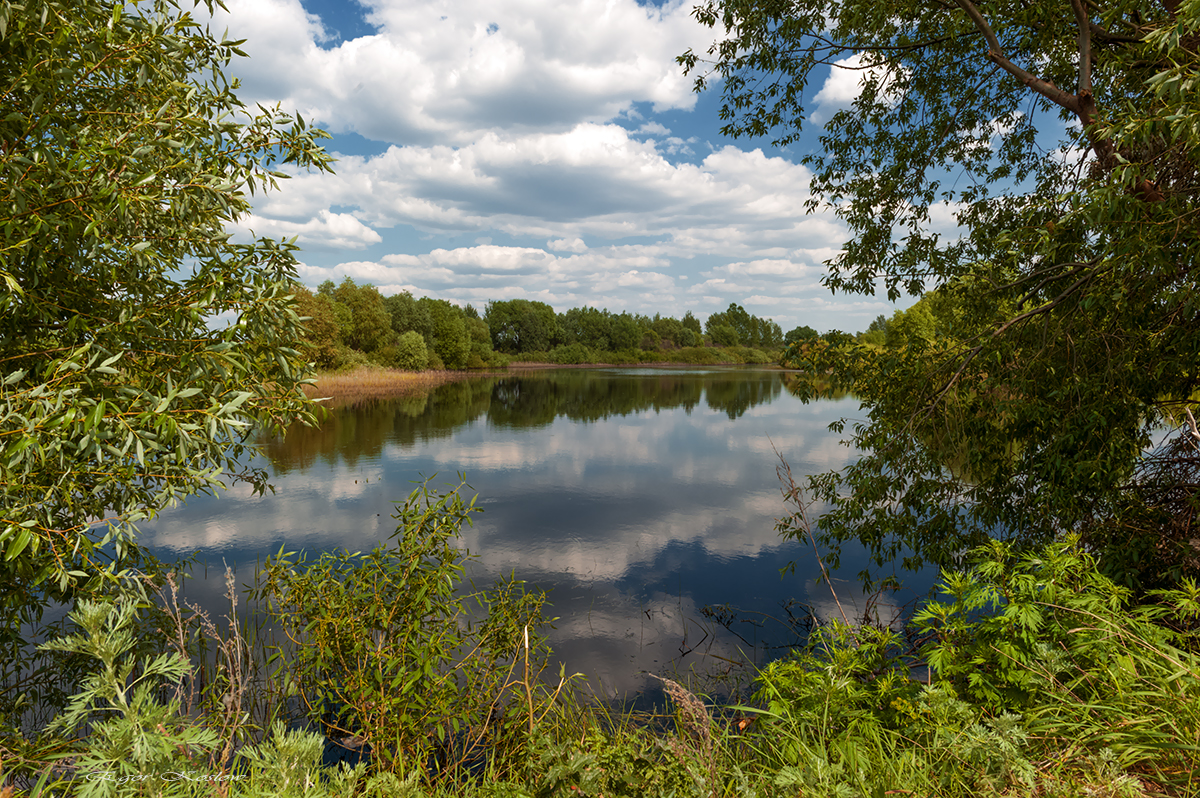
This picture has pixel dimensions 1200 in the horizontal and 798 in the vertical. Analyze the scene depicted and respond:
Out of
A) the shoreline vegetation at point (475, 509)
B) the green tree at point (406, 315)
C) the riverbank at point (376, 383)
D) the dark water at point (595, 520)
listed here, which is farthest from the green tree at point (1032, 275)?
the green tree at point (406, 315)

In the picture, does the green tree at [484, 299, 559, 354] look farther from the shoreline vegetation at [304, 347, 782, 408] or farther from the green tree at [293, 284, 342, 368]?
the green tree at [293, 284, 342, 368]

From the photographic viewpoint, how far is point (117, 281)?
4.18 m

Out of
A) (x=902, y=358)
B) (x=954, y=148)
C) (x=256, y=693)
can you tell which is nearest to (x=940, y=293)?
(x=902, y=358)

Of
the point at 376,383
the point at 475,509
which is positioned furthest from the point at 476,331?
the point at 475,509

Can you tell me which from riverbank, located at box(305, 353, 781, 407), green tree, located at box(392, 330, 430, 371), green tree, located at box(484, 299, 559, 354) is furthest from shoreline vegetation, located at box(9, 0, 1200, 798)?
green tree, located at box(484, 299, 559, 354)

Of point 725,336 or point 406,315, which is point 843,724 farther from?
point 725,336

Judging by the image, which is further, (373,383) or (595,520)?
(373,383)

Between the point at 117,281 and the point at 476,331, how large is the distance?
292 ft

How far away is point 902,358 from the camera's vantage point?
7.71 meters

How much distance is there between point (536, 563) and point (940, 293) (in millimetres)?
8912

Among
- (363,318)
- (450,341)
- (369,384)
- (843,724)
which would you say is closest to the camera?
(843,724)

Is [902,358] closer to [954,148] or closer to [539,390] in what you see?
[954,148]

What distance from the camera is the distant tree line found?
55.9 meters

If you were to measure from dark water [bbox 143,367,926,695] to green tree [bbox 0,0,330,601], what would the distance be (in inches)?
234
